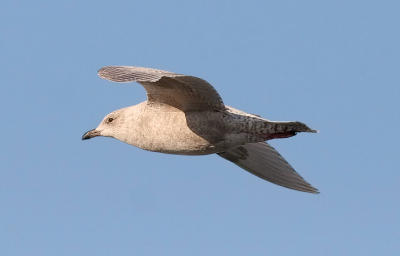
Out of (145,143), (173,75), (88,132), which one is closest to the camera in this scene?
(173,75)

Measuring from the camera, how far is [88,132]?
15.8 meters

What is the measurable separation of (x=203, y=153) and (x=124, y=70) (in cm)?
217

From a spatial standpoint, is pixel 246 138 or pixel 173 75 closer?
pixel 173 75

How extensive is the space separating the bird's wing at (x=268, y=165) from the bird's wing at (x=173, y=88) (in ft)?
7.79

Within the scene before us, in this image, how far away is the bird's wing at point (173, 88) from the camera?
1276cm

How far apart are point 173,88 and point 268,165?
3403mm

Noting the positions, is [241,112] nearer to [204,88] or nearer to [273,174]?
[204,88]

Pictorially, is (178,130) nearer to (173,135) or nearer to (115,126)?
(173,135)

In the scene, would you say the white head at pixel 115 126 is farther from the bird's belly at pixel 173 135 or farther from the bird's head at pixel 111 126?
the bird's belly at pixel 173 135

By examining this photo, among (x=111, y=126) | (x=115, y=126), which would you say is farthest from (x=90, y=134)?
(x=115, y=126)

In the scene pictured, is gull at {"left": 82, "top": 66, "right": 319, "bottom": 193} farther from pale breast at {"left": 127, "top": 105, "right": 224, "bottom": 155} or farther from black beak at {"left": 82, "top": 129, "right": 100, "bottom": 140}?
black beak at {"left": 82, "top": 129, "right": 100, "bottom": 140}

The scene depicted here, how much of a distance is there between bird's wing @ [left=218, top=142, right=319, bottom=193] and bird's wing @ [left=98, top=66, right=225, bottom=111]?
93.5 inches

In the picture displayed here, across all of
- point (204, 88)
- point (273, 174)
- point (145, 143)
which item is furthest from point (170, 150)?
point (273, 174)

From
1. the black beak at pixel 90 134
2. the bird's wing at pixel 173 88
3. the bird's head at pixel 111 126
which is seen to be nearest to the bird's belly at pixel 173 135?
the bird's wing at pixel 173 88
